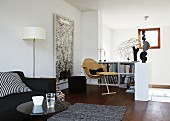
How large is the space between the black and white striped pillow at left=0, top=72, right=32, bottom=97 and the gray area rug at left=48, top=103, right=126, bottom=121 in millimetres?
623

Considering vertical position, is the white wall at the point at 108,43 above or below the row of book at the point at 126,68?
above

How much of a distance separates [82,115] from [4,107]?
1.23 m

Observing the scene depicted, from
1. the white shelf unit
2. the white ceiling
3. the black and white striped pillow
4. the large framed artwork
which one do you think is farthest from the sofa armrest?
the white shelf unit

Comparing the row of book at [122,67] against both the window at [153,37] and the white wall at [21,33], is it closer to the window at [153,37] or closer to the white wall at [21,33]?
the white wall at [21,33]

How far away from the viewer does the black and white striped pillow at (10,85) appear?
269cm

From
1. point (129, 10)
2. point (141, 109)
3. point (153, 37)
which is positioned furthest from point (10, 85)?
point (153, 37)

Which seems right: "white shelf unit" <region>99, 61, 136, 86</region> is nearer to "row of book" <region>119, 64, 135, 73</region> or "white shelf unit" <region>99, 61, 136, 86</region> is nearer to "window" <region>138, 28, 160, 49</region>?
"row of book" <region>119, 64, 135, 73</region>

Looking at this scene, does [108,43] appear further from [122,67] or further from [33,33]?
[33,33]

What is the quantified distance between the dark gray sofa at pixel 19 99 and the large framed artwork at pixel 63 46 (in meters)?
1.79

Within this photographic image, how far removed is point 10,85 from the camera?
9.21ft

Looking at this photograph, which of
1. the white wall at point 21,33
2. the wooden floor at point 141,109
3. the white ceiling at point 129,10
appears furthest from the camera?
the white ceiling at point 129,10

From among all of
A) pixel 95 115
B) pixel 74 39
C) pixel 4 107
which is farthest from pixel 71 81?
pixel 4 107

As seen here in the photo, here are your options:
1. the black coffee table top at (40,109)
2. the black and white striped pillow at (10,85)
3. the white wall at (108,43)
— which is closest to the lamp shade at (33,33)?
the black and white striped pillow at (10,85)

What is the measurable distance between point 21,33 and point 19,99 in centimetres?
171
